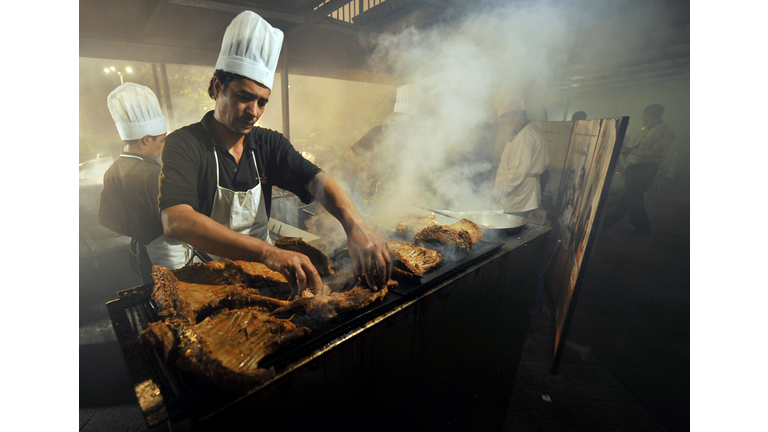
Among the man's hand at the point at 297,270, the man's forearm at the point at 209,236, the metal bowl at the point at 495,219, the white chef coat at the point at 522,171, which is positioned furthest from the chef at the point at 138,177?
the white chef coat at the point at 522,171

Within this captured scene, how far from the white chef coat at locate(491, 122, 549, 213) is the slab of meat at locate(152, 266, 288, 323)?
473cm

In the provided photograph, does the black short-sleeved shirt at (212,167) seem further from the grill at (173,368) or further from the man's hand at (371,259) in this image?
the man's hand at (371,259)

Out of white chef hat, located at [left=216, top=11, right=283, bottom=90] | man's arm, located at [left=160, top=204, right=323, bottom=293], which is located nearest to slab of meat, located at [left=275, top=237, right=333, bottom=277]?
man's arm, located at [left=160, top=204, right=323, bottom=293]

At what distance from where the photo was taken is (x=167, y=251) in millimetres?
3033

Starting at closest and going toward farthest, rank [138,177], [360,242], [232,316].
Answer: [232,316] → [360,242] → [138,177]

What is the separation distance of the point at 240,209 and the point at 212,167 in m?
0.40

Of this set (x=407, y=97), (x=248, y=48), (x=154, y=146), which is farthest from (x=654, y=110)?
(x=154, y=146)

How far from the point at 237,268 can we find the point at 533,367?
11.8 feet

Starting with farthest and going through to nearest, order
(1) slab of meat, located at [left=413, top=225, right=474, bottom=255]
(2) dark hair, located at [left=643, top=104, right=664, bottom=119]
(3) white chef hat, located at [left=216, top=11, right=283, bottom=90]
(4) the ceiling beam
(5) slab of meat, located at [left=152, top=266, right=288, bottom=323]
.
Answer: (2) dark hair, located at [left=643, top=104, right=664, bottom=119] → (4) the ceiling beam → (1) slab of meat, located at [left=413, top=225, right=474, bottom=255] → (3) white chef hat, located at [left=216, top=11, right=283, bottom=90] → (5) slab of meat, located at [left=152, top=266, right=288, bottom=323]

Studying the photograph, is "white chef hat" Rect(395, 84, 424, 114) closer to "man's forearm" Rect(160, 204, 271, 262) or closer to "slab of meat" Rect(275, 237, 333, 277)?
"slab of meat" Rect(275, 237, 333, 277)

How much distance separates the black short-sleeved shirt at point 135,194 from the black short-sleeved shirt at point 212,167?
3.45 ft

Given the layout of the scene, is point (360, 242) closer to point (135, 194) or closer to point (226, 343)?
point (226, 343)

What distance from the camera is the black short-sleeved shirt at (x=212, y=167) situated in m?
1.89

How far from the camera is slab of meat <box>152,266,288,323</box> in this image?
1350mm
